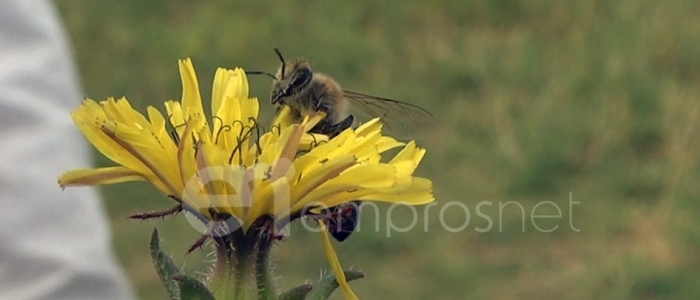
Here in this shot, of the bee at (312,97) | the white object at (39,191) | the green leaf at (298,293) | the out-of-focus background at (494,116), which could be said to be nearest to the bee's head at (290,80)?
the bee at (312,97)

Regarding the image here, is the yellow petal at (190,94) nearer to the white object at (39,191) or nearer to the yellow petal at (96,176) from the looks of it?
the yellow petal at (96,176)

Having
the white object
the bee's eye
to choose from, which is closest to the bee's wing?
the bee's eye

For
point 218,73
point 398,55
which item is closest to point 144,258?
point 398,55

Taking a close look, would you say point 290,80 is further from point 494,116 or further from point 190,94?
point 494,116

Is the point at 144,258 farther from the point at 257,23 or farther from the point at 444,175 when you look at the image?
the point at 257,23

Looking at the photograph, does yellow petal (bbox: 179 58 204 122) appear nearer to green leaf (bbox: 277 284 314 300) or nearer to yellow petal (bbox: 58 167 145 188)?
yellow petal (bbox: 58 167 145 188)

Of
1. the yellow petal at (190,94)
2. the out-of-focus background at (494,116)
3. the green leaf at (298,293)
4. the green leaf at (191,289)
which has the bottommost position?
the out-of-focus background at (494,116)

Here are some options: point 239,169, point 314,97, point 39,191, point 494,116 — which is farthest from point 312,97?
point 494,116
